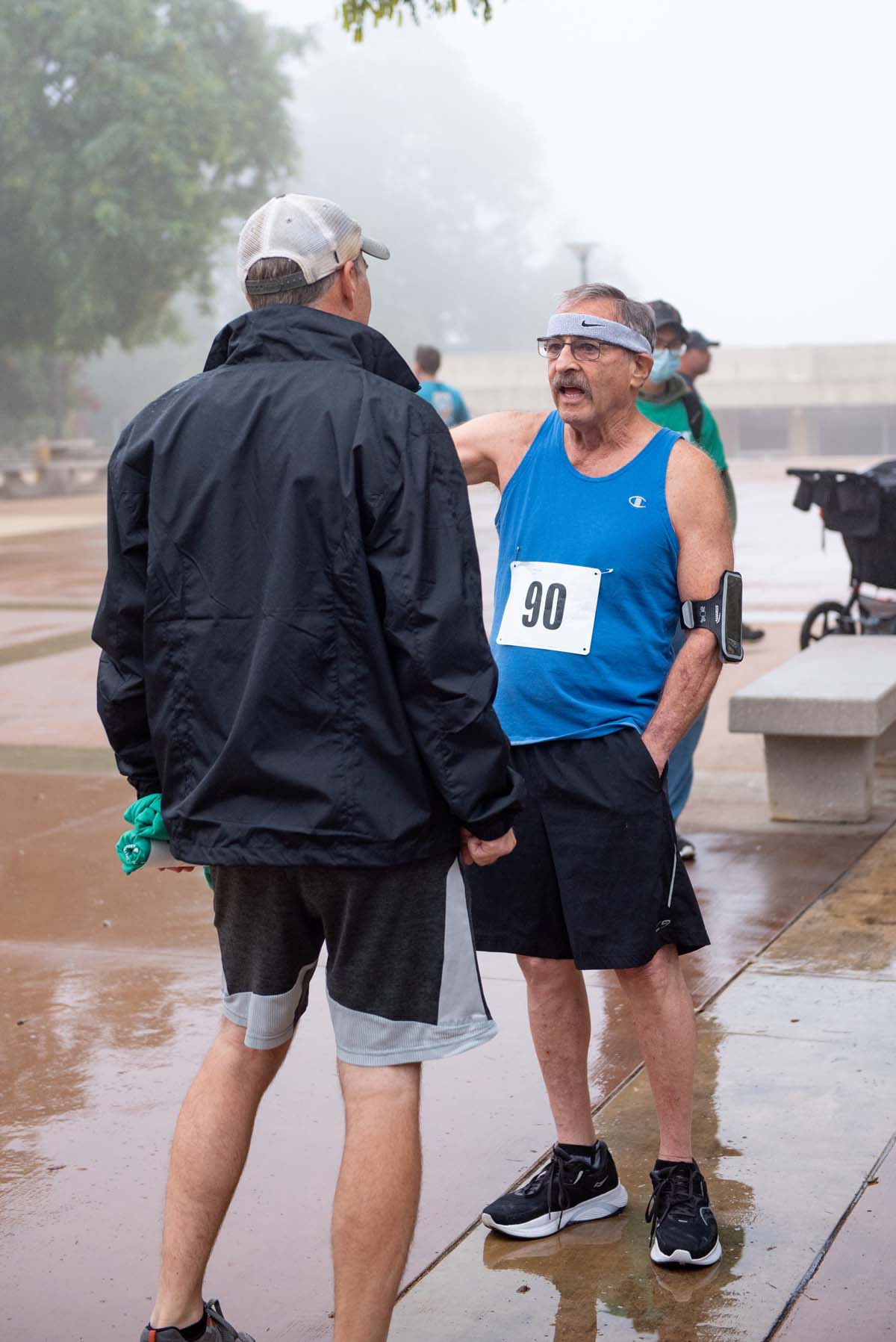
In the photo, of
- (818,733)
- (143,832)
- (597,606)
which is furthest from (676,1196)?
(818,733)

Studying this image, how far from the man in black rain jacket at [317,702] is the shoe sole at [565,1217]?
74 centimetres

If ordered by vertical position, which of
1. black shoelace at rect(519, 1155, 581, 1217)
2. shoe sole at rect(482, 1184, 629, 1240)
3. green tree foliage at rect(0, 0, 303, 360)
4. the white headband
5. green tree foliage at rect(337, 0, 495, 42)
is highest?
green tree foliage at rect(0, 0, 303, 360)

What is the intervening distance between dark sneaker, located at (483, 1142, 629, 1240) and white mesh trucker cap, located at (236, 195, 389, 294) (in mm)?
1834

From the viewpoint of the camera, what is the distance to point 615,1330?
3.04m

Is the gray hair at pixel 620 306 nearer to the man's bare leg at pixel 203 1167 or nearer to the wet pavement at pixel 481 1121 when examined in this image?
the man's bare leg at pixel 203 1167

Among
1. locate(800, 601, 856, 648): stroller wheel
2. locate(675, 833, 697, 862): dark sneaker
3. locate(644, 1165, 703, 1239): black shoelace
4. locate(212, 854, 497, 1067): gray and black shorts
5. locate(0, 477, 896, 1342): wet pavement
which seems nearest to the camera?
locate(212, 854, 497, 1067): gray and black shorts

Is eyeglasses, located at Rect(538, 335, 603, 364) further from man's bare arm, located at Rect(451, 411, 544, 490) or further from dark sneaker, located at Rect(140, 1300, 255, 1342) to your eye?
dark sneaker, located at Rect(140, 1300, 255, 1342)

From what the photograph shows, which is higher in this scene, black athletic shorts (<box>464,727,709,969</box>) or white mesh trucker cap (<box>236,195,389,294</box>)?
A: white mesh trucker cap (<box>236,195,389,294</box>)

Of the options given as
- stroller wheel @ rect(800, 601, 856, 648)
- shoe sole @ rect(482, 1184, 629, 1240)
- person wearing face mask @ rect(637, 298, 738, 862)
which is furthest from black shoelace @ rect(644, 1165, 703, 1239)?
stroller wheel @ rect(800, 601, 856, 648)

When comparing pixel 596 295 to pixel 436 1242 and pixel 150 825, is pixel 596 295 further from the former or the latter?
pixel 436 1242

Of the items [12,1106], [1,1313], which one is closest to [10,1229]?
[1,1313]

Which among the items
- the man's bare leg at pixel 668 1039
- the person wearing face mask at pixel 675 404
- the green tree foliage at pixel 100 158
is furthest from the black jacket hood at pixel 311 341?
the green tree foliage at pixel 100 158

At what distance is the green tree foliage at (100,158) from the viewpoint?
35.7 m

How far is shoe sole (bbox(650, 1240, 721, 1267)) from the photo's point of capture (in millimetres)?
3232
